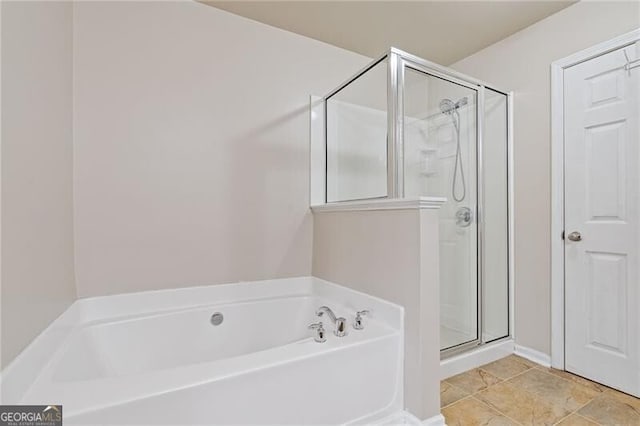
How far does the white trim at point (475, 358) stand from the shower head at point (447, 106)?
160 centimetres

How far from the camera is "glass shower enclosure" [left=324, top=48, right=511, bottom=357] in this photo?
6.02ft

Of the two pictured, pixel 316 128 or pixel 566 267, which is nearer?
pixel 566 267

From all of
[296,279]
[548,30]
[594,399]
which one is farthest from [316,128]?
[594,399]

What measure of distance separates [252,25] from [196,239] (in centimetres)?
153

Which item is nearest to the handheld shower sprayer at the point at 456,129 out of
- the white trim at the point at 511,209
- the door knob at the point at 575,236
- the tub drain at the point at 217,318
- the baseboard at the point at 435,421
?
the white trim at the point at 511,209

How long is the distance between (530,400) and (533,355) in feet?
1.97

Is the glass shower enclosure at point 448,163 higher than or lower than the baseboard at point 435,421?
higher

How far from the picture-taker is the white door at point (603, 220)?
5.69 ft

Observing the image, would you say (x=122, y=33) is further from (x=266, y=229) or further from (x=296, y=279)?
(x=296, y=279)

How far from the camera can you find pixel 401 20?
221 cm

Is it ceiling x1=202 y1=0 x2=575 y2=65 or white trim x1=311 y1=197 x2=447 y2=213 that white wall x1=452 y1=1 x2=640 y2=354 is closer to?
ceiling x1=202 y1=0 x2=575 y2=65

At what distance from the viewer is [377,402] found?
140 cm

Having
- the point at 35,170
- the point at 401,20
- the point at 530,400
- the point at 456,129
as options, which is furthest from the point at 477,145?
the point at 35,170

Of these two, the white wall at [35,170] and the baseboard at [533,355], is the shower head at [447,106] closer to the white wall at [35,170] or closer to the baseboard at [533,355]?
the baseboard at [533,355]
